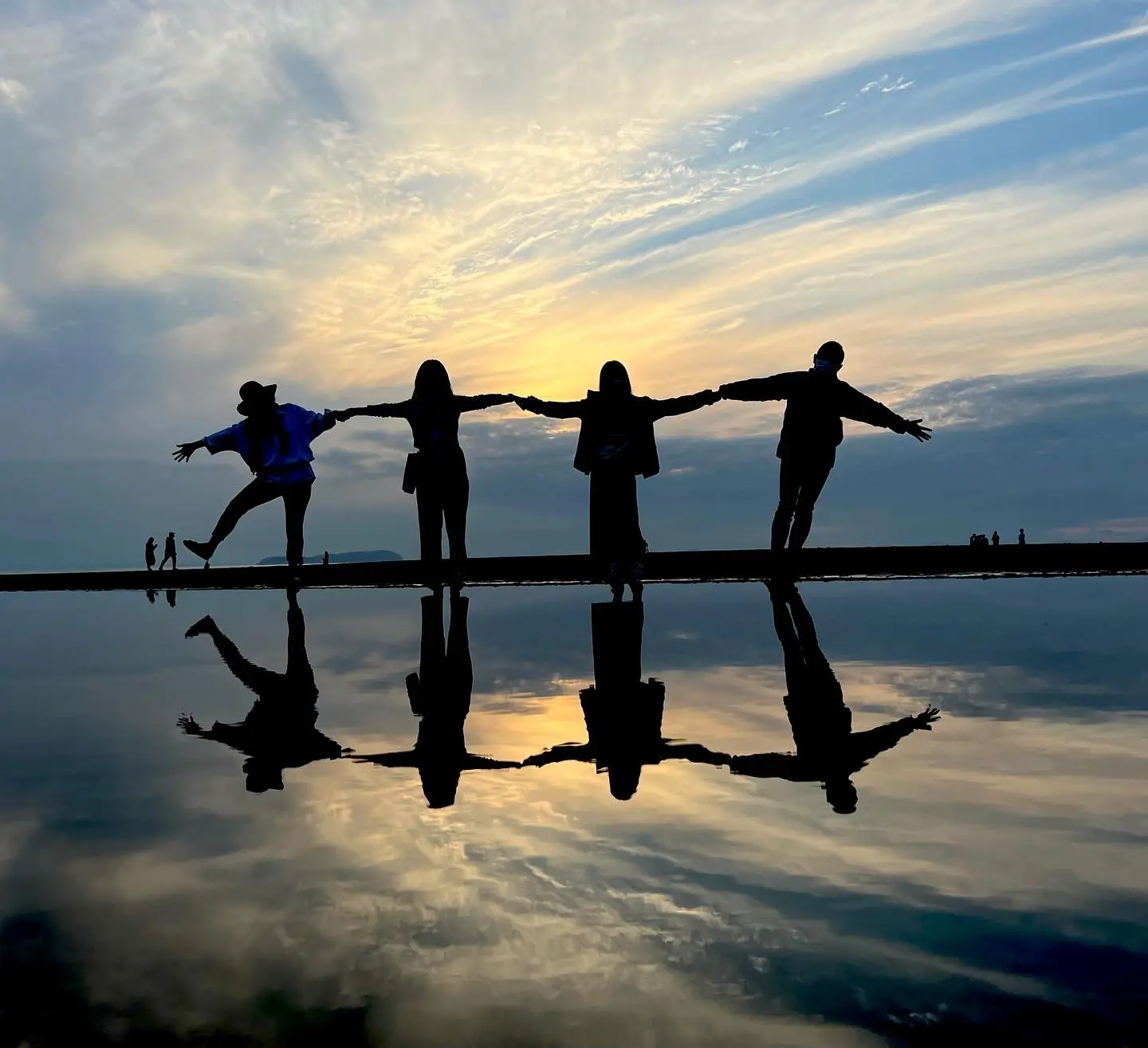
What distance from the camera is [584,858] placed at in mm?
3094

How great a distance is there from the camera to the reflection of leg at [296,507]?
49.0 feet

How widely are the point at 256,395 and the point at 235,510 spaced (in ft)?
5.84

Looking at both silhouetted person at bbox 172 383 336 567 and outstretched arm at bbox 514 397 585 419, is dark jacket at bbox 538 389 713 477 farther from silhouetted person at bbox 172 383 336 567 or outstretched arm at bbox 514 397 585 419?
silhouetted person at bbox 172 383 336 567

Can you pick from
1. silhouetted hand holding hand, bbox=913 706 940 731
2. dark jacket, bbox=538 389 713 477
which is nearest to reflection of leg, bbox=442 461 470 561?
dark jacket, bbox=538 389 713 477

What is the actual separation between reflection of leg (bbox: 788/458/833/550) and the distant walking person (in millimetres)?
11

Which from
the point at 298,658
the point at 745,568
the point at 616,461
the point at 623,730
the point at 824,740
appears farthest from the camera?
the point at 745,568

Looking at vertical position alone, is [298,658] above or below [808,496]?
below

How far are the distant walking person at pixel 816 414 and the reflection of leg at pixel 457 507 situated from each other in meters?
3.30

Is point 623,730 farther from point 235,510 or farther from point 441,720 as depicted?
point 235,510

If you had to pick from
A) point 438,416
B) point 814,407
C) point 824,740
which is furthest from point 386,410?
point 824,740

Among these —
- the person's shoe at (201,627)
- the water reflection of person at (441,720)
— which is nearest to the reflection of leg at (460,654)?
the water reflection of person at (441,720)

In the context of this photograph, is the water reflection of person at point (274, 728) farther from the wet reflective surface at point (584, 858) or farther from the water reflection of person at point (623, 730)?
the water reflection of person at point (623, 730)

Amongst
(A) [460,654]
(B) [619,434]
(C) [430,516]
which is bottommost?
(A) [460,654]

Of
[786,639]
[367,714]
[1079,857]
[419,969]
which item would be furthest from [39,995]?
[786,639]
